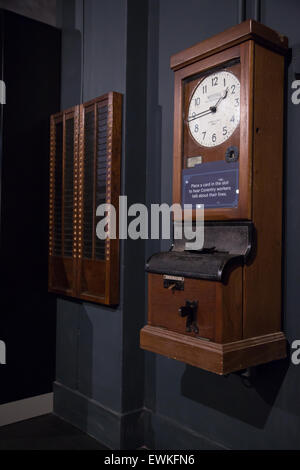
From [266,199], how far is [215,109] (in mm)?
484

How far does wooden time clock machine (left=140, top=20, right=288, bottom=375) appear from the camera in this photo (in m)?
1.90

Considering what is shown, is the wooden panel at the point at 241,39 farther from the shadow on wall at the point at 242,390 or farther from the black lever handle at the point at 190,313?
the shadow on wall at the point at 242,390

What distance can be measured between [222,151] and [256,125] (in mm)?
193

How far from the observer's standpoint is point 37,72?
3.38 metres

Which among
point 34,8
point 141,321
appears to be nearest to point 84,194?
point 141,321

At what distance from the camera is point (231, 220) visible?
204 cm

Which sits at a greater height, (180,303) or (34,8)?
(34,8)

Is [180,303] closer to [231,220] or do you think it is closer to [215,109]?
[231,220]

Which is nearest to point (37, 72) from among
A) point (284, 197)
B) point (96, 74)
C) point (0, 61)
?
point (0, 61)

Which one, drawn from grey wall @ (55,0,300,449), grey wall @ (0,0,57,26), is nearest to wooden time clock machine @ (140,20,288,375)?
grey wall @ (55,0,300,449)

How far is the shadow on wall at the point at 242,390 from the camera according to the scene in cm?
211

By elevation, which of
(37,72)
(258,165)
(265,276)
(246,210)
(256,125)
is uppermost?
(37,72)

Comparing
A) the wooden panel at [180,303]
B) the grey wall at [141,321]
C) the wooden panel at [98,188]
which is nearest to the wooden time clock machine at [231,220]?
the wooden panel at [180,303]

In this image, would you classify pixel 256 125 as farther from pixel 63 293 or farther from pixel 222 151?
pixel 63 293
